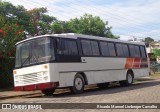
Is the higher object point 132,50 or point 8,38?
point 8,38

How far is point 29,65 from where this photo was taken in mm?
16281

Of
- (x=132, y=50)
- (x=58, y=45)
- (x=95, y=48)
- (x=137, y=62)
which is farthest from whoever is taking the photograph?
(x=137, y=62)

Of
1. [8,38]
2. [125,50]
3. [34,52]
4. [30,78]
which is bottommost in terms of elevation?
[30,78]

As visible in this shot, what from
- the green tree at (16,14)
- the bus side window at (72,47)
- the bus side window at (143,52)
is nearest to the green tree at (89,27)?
the green tree at (16,14)

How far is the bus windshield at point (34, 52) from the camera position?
1580 cm

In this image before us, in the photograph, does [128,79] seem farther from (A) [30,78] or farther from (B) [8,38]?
(A) [30,78]

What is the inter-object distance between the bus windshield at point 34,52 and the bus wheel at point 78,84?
2.13 m

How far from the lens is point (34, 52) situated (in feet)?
53.3

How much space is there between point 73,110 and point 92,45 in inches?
371

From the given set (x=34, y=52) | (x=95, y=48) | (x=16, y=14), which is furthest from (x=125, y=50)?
(x=16, y=14)

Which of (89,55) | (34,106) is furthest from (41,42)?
(34,106)

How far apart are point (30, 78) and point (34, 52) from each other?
127 cm

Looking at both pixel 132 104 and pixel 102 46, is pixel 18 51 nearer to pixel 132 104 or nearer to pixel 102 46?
pixel 102 46

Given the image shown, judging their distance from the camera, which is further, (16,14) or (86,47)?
(16,14)
